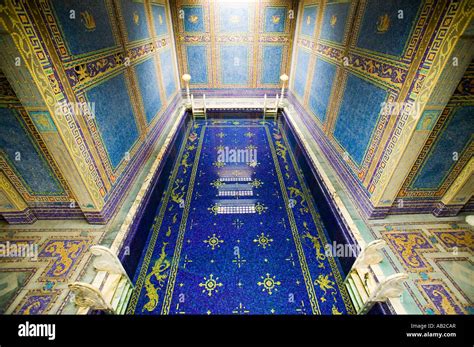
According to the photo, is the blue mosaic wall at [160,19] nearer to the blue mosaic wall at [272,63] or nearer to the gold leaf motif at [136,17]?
the gold leaf motif at [136,17]

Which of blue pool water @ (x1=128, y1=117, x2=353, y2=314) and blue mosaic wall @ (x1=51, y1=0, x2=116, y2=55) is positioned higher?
blue mosaic wall @ (x1=51, y1=0, x2=116, y2=55)

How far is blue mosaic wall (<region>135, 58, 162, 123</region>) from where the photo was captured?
4746mm

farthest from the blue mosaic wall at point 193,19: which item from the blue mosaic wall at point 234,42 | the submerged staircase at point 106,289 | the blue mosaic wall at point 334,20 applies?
the submerged staircase at point 106,289

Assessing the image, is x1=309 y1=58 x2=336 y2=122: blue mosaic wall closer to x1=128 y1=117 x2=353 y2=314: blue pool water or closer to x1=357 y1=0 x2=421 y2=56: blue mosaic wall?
x1=357 y1=0 x2=421 y2=56: blue mosaic wall

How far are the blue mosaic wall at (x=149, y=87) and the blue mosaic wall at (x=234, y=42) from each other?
8.63 ft

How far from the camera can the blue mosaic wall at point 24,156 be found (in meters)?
2.58

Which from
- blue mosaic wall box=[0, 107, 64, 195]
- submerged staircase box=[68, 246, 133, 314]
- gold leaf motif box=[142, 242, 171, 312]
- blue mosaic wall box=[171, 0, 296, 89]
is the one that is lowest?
gold leaf motif box=[142, 242, 171, 312]

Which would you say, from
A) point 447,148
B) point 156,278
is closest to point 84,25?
point 156,278


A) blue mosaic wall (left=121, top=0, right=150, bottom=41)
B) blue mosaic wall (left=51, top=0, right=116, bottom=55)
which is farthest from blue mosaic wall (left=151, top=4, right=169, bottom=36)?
blue mosaic wall (left=51, top=0, right=116, bottom=55)

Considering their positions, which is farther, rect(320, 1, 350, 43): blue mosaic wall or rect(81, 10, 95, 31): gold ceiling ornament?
rect(320, 1, 350, 43): blue mosaic wall

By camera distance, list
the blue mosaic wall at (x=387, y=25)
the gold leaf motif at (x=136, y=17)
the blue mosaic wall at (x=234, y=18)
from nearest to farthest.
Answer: the blue mosaic wall at (x=387, y=25) < the gold leaf motif at (x=136, y=17) < the blue mosaic wall at (x=234, y=18)
